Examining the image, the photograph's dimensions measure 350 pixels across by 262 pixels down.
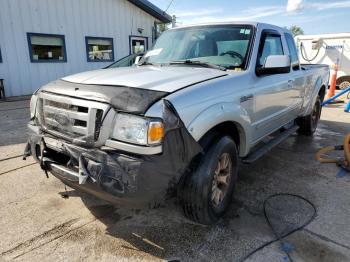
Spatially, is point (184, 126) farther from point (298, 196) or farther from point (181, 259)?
point (298, 196)

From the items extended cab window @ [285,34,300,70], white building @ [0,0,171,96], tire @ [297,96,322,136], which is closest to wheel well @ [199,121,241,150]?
extended cab window @ [285,34,300,70]

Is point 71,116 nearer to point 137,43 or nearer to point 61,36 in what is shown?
point 61,36

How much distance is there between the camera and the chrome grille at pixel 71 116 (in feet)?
6.94

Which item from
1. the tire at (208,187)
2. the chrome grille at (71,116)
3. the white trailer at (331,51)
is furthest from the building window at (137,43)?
the tire at (208,187)

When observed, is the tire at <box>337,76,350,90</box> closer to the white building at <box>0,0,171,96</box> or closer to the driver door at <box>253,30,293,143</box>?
the white building at <box>0,0,171,96</box>

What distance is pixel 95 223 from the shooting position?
279 cm

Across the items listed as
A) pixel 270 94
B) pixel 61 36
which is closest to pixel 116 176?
pixel 270 94

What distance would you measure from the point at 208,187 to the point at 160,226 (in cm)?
70

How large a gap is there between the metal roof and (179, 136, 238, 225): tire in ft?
39.5

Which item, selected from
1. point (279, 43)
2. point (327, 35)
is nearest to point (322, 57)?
point (327, 35)

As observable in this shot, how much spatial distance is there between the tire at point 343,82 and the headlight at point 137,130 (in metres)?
13.4

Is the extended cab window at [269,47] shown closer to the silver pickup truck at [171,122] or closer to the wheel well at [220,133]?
the silver pickup truck at [171,122]

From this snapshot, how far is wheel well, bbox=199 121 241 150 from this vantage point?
254 cm

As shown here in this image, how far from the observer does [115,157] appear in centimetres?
201
